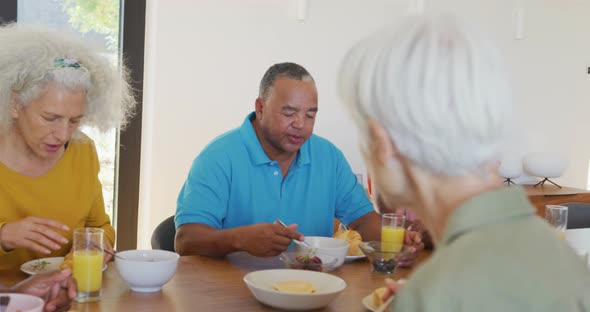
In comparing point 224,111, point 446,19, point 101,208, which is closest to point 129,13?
point 224,111

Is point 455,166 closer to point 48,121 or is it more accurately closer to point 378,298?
point 378,298

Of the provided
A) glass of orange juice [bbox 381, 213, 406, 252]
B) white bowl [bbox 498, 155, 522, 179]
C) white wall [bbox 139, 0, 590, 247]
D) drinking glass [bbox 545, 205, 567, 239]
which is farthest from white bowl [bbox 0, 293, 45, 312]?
white bowl [bbox 498, 155, 522, 179]

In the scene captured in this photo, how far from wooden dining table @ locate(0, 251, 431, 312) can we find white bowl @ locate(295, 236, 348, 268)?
5 cm

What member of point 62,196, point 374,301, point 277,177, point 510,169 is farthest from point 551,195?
point 62,196

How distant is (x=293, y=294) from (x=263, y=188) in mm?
1027

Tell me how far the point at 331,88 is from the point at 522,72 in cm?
164

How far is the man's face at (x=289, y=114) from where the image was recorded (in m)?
2.54

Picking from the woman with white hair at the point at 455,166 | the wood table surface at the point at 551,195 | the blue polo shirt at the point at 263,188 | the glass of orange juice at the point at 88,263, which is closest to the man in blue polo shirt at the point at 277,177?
the blue polo shirt at the point at 263,188

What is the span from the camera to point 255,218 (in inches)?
99.7

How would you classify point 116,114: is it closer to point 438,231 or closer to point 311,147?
point 311,147

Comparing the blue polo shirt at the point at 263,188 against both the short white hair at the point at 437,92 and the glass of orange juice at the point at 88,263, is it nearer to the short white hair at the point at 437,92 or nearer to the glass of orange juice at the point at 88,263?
the glass of orange juice at the point at 88,263

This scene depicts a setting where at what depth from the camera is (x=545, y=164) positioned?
15.2 ft

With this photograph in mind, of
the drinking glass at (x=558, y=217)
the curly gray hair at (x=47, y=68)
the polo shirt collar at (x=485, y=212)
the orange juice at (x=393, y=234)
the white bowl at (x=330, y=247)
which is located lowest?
the white bowl at (x=330, y=247)

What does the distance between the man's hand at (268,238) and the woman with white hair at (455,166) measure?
35.6 inches
